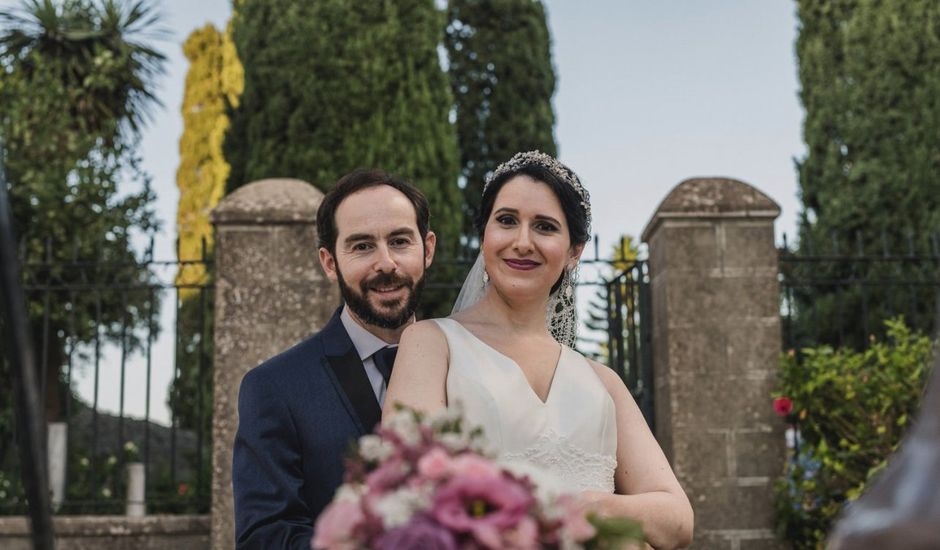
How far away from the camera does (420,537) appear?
3.51 feet

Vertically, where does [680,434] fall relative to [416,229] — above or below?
below

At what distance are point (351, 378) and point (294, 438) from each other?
0.72ft

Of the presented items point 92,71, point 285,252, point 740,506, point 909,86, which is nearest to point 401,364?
point 285,252

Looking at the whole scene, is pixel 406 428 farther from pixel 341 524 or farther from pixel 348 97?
pixel 348 97

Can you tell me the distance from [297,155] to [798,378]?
6572mm

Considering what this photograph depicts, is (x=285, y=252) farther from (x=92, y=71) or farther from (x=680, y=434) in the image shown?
(x=92, y=71)

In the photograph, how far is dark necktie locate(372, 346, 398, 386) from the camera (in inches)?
106

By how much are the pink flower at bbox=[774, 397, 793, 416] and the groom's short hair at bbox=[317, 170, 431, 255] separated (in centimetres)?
313

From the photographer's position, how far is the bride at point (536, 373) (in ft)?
7.22

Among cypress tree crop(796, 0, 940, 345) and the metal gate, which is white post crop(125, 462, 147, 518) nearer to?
the metal gate

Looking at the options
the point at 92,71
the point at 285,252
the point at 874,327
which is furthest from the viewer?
the point at 92,71

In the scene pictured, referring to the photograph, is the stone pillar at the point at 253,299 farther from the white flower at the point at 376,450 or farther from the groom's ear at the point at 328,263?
the white flower at the point at 376,450

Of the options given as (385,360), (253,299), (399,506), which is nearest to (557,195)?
(385,360)

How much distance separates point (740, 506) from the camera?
5410mm
